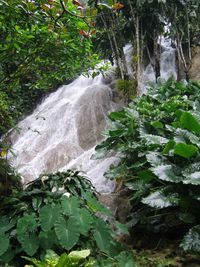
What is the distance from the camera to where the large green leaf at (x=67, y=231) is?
2.24 meters

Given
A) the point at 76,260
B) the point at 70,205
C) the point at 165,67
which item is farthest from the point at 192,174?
the point at 165,67

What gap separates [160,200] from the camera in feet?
8.85

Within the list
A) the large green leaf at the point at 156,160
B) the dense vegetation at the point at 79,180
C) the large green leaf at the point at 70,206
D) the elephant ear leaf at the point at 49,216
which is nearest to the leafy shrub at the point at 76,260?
the dense vegetation at the point at 79,180

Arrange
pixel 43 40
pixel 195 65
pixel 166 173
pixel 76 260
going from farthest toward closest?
pixel 195 65 → pixel 43 40 → pixel 166 173 → pixel 76 260

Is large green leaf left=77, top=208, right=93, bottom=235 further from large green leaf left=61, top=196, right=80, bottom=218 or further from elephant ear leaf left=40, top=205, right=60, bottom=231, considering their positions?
elephant ear leaf left=40, top=205, right=60, bottom=231

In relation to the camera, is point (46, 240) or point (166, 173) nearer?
point (46, 240)

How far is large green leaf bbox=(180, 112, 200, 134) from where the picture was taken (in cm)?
337

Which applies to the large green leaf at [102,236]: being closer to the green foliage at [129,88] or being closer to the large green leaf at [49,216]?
the large green leaf at [49,216]

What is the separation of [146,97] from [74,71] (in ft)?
8.09

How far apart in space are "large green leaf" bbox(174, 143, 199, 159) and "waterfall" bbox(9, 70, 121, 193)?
3.42m

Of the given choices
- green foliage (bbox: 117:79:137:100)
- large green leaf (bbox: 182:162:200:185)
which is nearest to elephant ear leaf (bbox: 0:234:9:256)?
large green leaf (bbox: 182:162:200:185)

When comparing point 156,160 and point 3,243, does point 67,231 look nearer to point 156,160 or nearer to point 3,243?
point 3,243

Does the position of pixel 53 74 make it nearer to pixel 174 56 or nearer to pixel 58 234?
pixel 58 234

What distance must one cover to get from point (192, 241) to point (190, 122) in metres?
1.42
